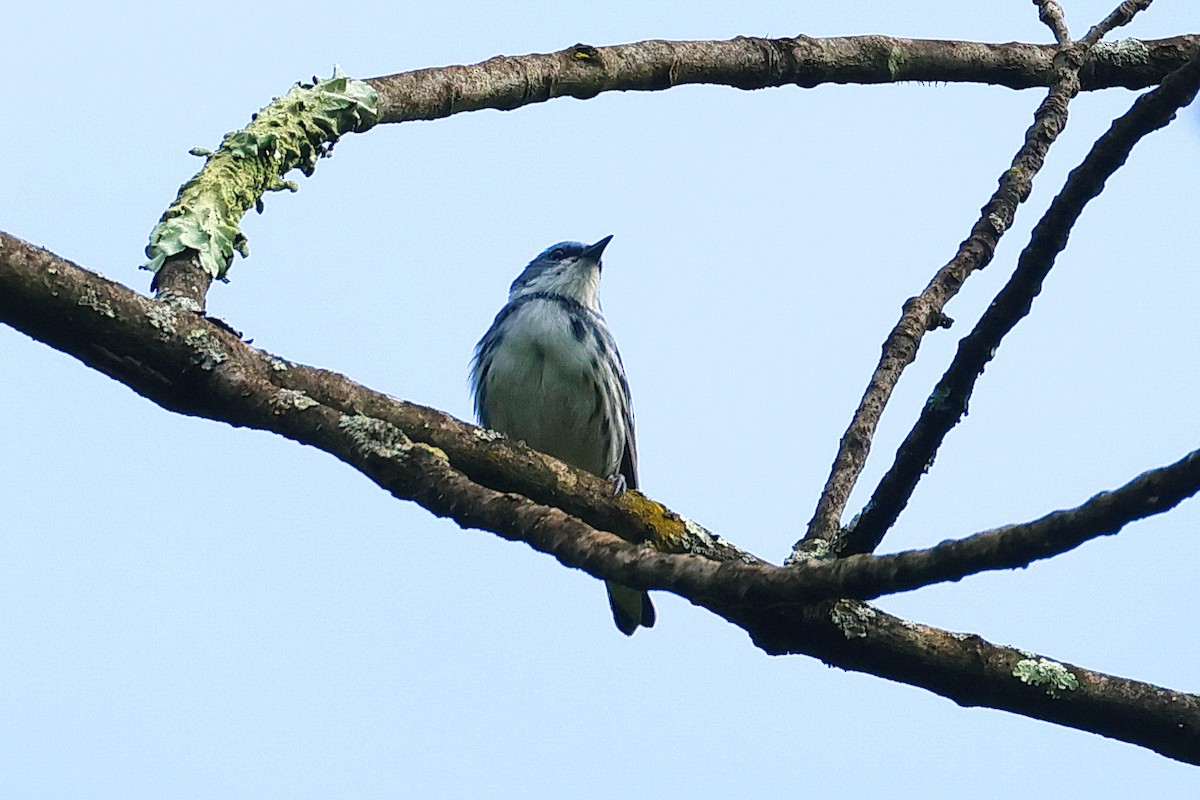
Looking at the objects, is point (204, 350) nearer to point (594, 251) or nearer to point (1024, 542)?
point (1024, 542)

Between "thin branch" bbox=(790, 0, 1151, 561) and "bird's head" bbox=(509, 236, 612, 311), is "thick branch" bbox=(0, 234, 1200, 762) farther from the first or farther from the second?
"bird's head" bbox=(509, 236, 612, 311)

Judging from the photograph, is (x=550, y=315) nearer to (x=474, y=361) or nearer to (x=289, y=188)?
(x=474, y=361)

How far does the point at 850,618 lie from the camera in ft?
11.6

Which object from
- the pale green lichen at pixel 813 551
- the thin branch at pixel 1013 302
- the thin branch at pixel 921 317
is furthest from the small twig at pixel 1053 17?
the pale green lichen at pixel 813 551

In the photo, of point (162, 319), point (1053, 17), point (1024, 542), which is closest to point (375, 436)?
point (162, 319)

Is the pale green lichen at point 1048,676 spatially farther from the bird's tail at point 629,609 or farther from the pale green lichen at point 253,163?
the bird's tail at point 629,609

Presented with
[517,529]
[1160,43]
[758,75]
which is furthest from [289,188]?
[1160,43]

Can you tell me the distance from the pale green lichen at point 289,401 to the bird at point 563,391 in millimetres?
3541

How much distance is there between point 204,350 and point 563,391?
3651 millimetres

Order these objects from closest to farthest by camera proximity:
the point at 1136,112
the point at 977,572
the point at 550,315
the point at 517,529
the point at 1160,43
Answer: the point at 977,572, the point at 517,529, the point at 1136,112, the point at 1160,43, the point at 550,315

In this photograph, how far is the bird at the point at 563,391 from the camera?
7.01m

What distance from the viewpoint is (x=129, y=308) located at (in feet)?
11.3

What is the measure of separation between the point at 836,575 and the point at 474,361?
189 inches

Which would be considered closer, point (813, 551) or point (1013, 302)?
point (1013, 302)
